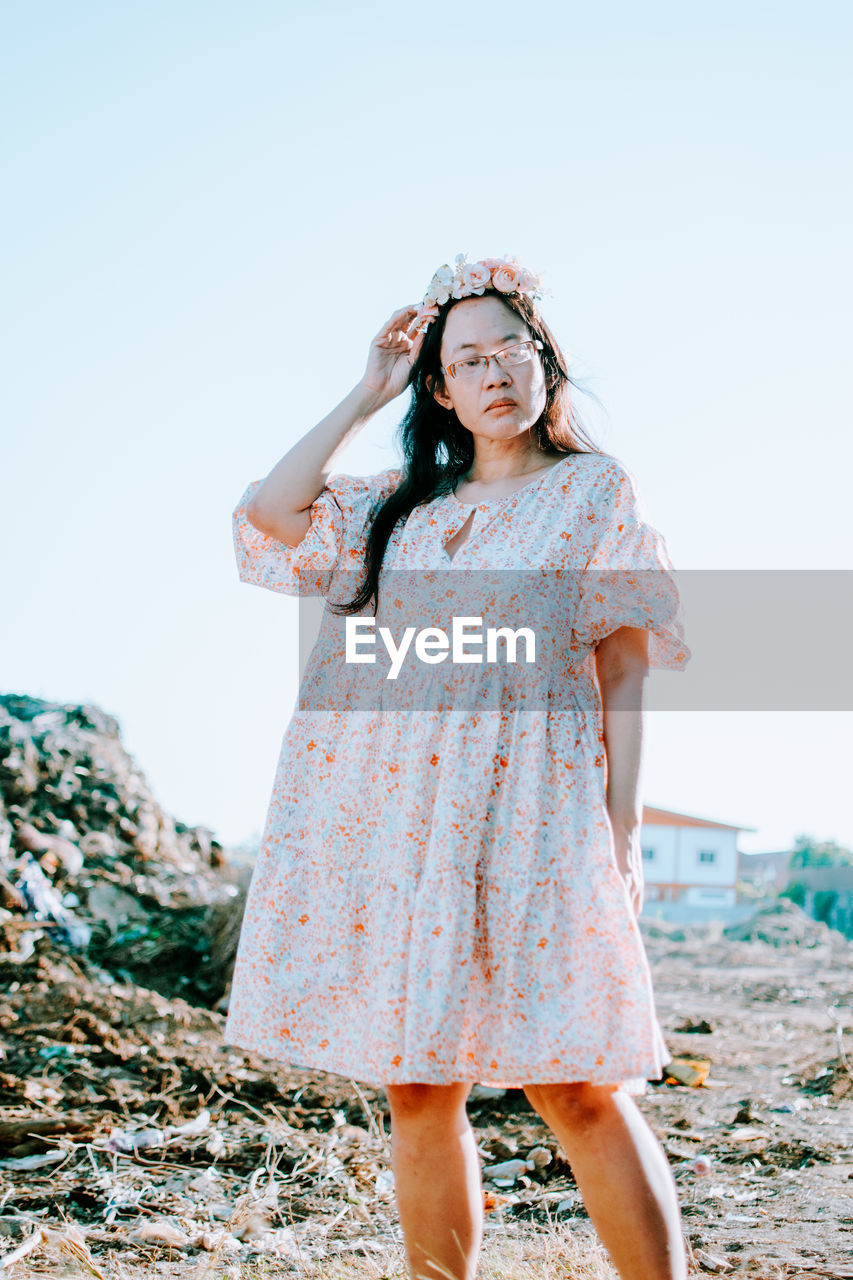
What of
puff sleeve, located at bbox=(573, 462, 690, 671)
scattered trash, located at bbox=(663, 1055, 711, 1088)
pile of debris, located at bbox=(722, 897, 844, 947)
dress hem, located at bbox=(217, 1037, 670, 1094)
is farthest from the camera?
pile of debris, located at bbox=(722, 897, 844, 947)

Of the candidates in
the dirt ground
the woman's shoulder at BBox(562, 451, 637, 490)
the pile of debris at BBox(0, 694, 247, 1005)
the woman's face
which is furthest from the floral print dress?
the pile of debris at BBox(0, 694, 247, 1005)

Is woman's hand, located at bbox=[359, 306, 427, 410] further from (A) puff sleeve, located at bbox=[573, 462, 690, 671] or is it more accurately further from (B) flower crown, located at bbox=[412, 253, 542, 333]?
(A) puff sleeve, located at bbox=[573, 462, 690, 671]

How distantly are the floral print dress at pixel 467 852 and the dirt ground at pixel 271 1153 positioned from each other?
0.80 m

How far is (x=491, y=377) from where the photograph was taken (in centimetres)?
206

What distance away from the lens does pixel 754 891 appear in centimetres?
3503

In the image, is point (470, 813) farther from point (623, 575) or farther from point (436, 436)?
point (436, 436)

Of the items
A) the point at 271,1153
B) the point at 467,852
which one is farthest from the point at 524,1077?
the point at 271,1153

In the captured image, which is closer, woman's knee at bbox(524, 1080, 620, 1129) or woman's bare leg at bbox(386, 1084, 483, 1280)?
woman's knee at bbox(524, 1080, 620, 1129)

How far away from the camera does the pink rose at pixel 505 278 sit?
7.07 feet

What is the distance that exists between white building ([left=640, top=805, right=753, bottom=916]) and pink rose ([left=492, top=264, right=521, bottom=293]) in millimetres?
30888

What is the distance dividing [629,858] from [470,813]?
262 millimetres

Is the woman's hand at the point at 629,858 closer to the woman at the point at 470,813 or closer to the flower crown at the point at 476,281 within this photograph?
the woman at the point at 470,813

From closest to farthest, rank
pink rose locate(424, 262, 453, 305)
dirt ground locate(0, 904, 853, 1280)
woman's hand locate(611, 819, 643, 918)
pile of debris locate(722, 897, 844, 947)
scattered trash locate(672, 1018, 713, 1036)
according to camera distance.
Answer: woman's hand locate(611, 819, 643, 918)
pink rose locate(424, 262, 453, 305)
dirt ground locate(0, 904, 853, 1280)
scattered trash locate(672, 1018, 713, 1036)
pile of debris locate(722, 897, 844, 947)

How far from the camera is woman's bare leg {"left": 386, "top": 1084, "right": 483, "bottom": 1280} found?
181 centimetres
